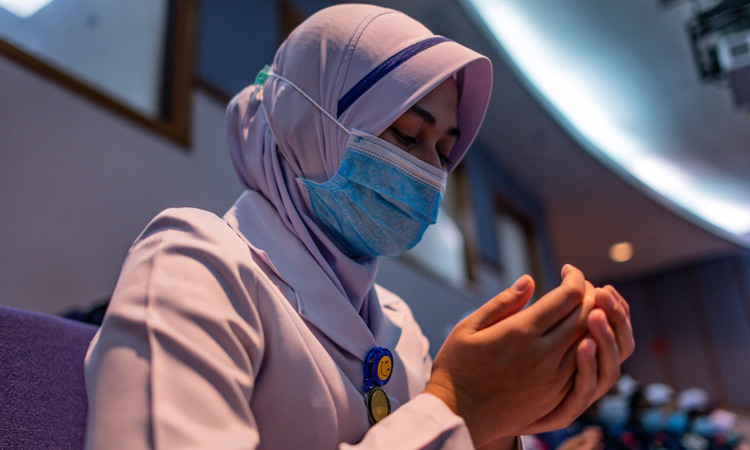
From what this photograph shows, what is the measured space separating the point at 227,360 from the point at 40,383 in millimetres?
485

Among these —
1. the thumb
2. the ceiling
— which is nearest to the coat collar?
the thumb

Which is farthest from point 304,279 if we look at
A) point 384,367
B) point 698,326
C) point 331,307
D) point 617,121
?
point 698,326

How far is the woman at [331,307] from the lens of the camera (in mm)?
665

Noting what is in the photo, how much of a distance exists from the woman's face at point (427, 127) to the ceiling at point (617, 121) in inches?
126

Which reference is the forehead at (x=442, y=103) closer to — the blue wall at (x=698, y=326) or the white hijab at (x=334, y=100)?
the white hijab at (x=334, y=100)

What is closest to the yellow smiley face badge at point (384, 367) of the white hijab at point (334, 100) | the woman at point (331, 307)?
the woman at point (331, 307)

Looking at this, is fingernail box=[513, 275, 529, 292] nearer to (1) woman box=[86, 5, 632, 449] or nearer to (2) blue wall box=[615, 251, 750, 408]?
(1) woman box=[86, 5, 632, 449]

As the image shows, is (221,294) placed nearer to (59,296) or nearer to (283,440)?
(283,440)

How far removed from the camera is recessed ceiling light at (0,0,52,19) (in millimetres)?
1738

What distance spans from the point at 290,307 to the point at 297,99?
46 cm

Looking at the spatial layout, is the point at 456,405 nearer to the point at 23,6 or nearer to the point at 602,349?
the point at 602,349

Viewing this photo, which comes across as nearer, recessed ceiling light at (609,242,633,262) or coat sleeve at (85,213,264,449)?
coat sleeve at (85,213,264,449)

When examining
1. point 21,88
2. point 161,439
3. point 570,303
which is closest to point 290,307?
point 161,439

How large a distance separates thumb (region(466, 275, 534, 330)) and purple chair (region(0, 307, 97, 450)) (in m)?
0.71
